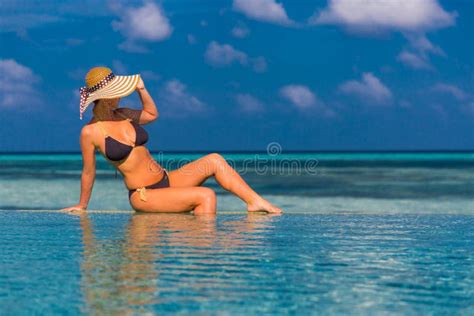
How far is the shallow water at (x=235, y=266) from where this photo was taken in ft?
13.5

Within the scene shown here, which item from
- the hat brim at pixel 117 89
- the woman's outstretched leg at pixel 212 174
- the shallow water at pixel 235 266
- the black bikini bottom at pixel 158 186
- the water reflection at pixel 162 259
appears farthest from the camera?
the woman's outstretched leg at pixel 212 174

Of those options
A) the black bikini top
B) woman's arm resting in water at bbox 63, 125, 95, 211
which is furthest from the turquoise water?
the black bikini top

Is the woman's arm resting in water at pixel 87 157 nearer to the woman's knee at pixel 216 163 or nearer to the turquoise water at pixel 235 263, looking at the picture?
the turquoise water at pixel 235 263

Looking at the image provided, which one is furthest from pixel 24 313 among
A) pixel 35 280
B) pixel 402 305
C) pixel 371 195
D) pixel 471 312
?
pixel 371 195

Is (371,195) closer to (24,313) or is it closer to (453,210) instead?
(453,210)

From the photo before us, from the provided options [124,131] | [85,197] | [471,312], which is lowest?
[471,312]

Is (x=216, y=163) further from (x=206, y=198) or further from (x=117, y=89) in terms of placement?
(x=117, y=89)

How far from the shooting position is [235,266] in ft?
16.8

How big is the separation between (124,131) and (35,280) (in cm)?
316

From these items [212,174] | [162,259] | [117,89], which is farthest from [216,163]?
[162,259]

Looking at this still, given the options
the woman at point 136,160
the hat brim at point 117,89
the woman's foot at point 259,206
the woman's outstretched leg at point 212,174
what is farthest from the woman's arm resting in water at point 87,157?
the woman's foot at point 259,206

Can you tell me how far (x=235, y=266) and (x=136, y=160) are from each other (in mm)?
2847

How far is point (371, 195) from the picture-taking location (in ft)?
52.6

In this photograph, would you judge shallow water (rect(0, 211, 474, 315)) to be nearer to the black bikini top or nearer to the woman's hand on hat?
the black bikini top
